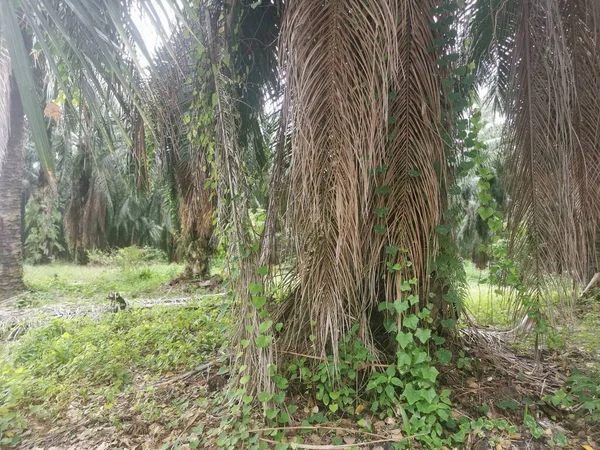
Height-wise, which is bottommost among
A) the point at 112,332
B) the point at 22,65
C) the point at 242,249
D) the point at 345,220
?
the point at 112,332

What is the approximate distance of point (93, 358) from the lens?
11.1 ft

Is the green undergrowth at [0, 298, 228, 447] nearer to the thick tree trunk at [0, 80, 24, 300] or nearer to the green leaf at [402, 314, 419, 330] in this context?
the green leaf at [402, 314, 419, 330]

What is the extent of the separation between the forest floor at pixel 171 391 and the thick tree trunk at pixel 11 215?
2587 millimetres

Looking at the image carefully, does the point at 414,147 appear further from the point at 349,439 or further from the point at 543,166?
the point at 349,439

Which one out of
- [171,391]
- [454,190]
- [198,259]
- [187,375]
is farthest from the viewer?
[198,259]

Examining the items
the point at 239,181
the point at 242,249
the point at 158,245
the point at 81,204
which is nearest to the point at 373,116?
the point at 239,181

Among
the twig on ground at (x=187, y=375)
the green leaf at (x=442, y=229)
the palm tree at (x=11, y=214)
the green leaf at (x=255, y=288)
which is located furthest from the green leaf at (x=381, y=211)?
the palm tree at (x=11, y=214)

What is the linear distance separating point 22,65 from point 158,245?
14.9m

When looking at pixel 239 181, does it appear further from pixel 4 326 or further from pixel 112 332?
pixel 4 326

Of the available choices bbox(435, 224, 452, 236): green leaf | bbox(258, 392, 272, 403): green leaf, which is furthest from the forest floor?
bbox(435, 224, 452, 236): green leaf

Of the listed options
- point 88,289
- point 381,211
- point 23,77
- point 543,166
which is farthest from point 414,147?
point 88,289

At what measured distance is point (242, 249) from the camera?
7.04 ft

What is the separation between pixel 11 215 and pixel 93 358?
4543 millimetres

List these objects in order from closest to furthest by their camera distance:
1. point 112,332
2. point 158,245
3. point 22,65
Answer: point 22,65, point 112,332, point 158,245
